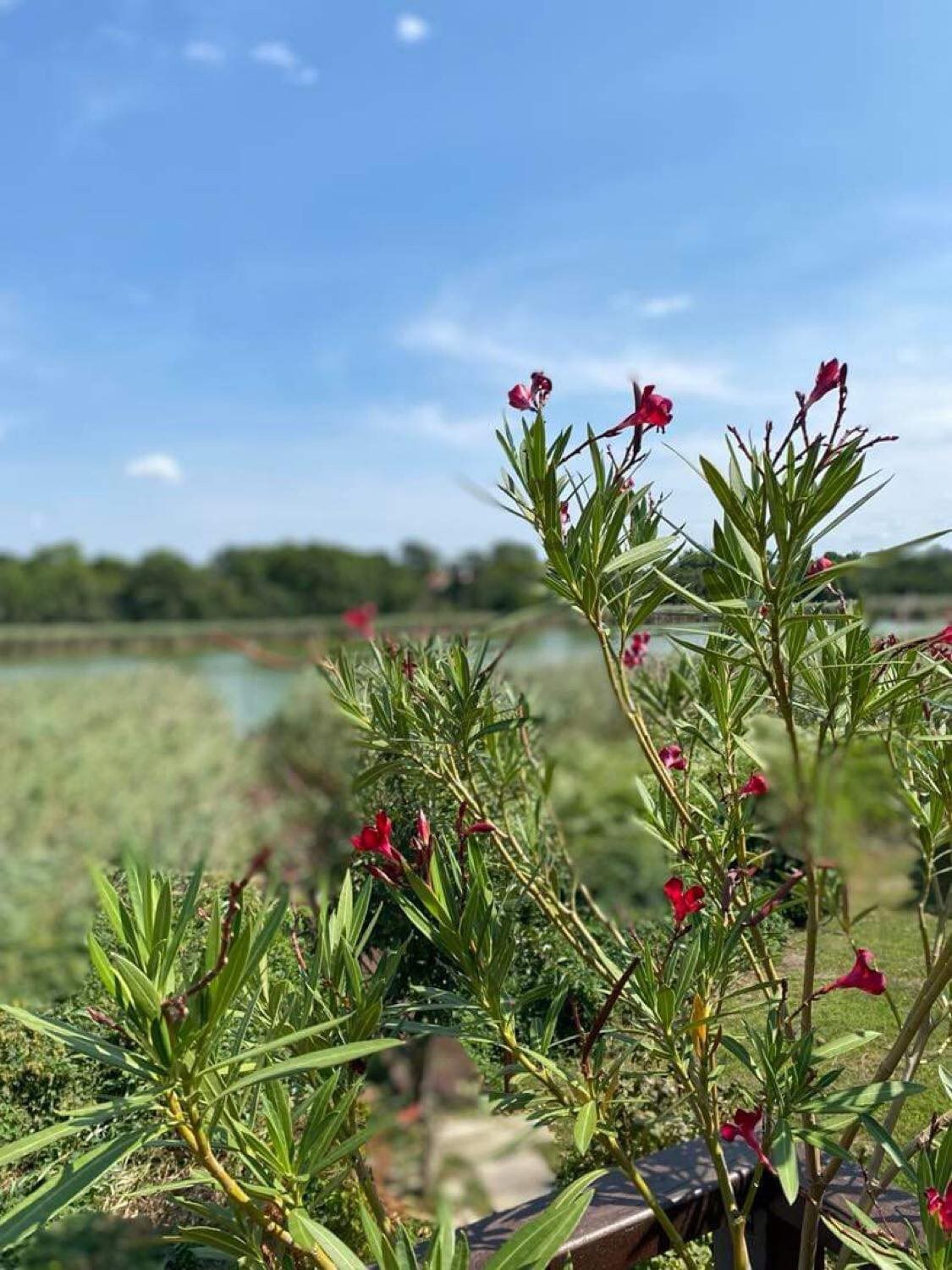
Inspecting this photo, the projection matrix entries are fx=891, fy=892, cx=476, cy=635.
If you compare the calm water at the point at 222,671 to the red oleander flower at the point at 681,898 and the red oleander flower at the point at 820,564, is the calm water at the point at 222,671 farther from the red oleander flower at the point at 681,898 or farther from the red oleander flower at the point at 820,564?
the red oleander flower at the point at 681,898

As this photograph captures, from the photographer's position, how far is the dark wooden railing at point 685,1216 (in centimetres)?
106

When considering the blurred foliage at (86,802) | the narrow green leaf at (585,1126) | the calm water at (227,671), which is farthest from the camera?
the calm water at (227,671)

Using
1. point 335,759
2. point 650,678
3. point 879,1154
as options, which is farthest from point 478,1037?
point 335,759

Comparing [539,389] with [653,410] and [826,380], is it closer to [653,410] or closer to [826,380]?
[653,410]

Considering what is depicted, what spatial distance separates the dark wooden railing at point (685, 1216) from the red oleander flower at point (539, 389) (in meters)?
0.93

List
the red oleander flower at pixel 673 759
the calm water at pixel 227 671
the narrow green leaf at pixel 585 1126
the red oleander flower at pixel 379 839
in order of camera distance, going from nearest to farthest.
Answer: the narrow green leaf at pixel 585 1126, the red oleander flower at pixel 379 839, the red oleander flower at pixel 673 759, the calm water at pixel 227 671

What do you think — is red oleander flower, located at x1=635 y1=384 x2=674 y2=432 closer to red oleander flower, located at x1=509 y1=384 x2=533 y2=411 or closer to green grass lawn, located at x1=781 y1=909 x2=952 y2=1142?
red oleander flower, located at x1=509 y1=384 x2=533 y2=411

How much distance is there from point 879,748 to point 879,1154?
491 mm

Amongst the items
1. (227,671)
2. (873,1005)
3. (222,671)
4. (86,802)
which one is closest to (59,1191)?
(873,1005)

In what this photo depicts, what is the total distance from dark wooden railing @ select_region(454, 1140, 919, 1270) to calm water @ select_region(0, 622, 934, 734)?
174 inches

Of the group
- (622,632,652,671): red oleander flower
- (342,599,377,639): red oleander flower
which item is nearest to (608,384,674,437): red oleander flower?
(342,599,377,639): red oleander flower

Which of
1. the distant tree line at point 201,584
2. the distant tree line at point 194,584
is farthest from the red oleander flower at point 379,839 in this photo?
the distant tree line at point 194,584

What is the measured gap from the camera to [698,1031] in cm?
93

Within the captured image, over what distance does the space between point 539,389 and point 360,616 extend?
344 mm
